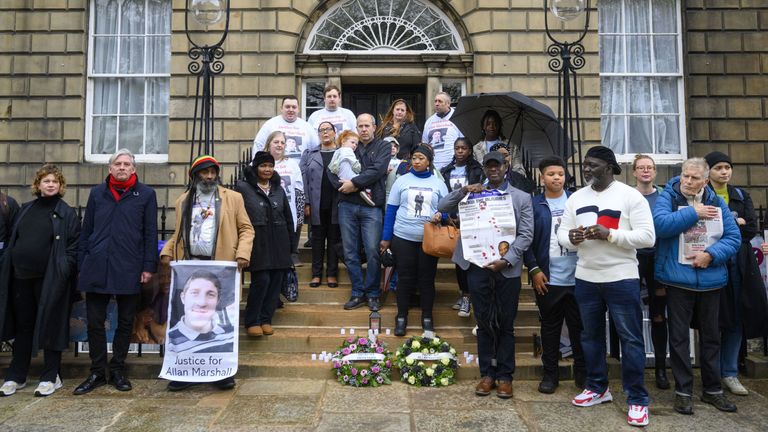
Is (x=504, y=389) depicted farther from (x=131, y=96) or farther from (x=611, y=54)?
(x=131, y=96)

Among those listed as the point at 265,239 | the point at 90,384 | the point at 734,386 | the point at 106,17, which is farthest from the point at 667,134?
the point at 106,17

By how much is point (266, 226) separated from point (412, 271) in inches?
60.0

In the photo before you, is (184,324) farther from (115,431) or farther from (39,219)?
(39,219)

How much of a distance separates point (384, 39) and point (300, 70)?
1707mm

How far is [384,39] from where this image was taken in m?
11.0

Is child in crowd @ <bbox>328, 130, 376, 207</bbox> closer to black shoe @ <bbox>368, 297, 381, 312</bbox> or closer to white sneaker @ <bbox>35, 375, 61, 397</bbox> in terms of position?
black shoe @ <bbox>368, 297, 381, 312</bbox>

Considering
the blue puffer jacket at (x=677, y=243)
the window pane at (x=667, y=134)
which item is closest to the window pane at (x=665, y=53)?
the window pane at (x=667, y=134)

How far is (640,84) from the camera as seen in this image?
36.1 ft

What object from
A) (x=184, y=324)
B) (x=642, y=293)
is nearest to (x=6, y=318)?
(x=184, y=324)

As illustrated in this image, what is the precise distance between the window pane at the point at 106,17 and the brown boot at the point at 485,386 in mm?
9797

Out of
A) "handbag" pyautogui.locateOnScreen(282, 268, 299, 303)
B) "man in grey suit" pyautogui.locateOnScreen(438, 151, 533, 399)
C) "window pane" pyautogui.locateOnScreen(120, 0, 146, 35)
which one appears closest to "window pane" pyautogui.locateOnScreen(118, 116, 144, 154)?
"window pane" pyautogui.locateOnScreen(120, 0, 146, 35)

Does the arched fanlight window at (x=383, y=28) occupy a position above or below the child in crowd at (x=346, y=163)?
above

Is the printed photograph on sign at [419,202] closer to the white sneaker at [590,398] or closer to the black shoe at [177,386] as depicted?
the white sneaker at [590,398]

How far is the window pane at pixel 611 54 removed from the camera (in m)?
11.0
